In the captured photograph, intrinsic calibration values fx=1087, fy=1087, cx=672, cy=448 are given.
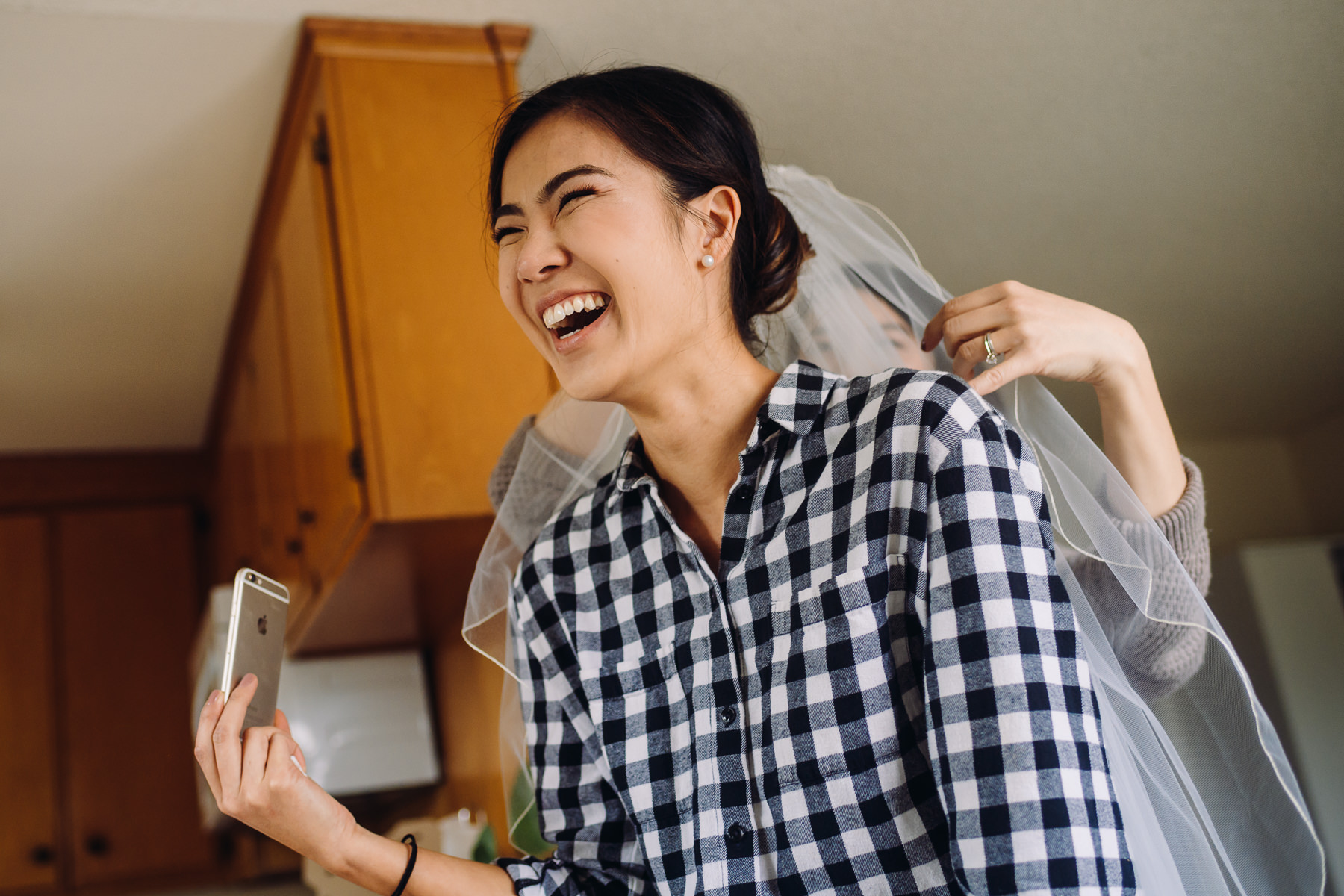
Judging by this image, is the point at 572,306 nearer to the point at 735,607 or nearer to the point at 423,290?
the point at 735,607

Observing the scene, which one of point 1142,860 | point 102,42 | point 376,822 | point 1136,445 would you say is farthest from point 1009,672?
point 376,822

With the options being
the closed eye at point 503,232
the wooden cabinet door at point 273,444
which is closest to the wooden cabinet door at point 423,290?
the wooden cabinet door at point 273,444

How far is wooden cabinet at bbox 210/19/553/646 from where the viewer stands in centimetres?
174

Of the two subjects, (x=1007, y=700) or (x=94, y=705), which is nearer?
(x=1007, y=700)

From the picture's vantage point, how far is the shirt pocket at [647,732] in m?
0.92

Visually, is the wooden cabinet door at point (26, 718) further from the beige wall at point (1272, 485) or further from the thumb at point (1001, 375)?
the beige wall at point (1272, 485)

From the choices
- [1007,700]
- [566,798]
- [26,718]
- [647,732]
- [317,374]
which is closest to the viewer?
[1007,700]

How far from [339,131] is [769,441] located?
118cm

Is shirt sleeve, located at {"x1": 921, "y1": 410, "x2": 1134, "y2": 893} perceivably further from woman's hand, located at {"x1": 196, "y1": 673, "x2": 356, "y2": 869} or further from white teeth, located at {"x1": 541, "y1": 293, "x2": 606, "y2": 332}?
woman's hand, located at {"x1": 196, "y1": 673, "x2": 356, "y2": 869}

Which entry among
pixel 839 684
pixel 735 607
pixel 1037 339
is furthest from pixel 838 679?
pixel 1037 339

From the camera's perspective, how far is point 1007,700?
2.37 ft

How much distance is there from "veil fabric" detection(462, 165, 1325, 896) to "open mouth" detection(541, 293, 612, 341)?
0.27 metres

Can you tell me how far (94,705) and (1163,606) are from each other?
3339mm

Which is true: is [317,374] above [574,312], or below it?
above
